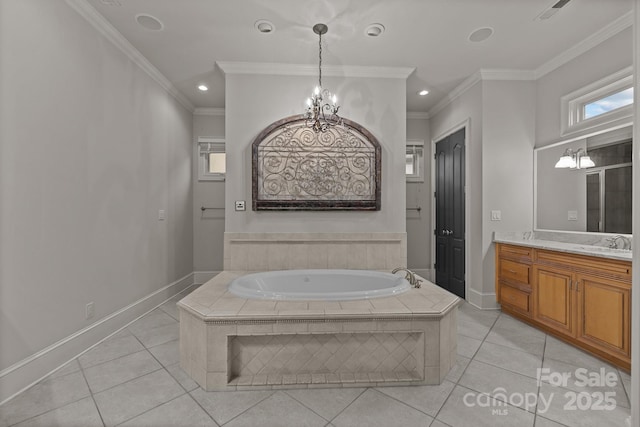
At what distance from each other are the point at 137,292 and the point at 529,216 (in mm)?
4359

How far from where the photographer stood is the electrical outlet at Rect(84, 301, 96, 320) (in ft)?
7.55

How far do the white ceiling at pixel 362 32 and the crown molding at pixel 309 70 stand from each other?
7 centimetres

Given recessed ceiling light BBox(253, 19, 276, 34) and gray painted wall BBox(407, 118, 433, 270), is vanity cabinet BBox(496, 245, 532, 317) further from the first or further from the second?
recessed ceiling light BBox(253, 19, 276, 34)

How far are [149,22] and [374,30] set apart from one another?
1950 millimetres

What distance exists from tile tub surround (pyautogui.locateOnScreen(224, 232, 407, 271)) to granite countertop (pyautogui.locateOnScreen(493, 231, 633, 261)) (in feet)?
3.85

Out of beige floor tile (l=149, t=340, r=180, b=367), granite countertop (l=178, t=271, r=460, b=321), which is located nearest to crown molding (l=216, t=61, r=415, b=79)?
granite countertop (l=178, t=271, r=460, b=321)

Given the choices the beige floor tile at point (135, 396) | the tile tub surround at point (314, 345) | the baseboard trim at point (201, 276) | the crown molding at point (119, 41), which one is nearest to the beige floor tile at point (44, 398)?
the beige floor tile at point (135, 396)

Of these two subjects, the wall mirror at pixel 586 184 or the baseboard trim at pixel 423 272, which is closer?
the wall mirror at pixel 586 184

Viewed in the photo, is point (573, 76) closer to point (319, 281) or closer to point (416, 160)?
point (416, 160)

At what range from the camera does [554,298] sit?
2.54 metres

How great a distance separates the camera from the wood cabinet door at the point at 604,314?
200cm

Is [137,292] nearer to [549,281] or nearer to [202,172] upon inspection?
[202,172]

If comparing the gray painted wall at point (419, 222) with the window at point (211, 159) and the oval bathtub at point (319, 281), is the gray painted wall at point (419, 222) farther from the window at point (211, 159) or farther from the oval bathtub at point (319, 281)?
the window at point (211, 159)

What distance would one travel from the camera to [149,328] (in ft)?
8.98
